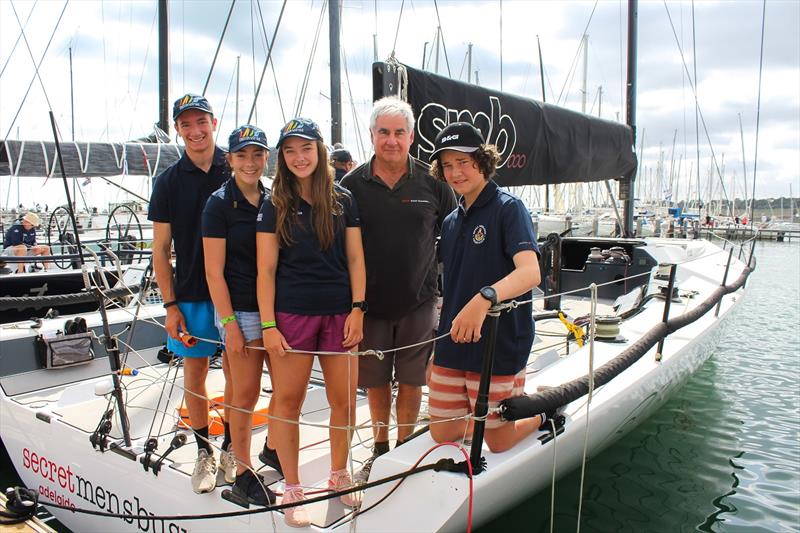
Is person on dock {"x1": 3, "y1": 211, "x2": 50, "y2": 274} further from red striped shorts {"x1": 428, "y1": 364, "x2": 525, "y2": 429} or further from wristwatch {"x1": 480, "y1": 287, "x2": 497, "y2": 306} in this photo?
wristwatch {"x1": 480, "y1": 287, "x2": 497, "y2": 306}

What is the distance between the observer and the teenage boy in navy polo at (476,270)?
231 centimetres

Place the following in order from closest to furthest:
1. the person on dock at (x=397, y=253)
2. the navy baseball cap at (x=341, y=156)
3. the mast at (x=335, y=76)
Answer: the person on dock at (x=397, y=253) < the navy baseball cap at (x=341, y=156) < the mast at (x=335, y=76)

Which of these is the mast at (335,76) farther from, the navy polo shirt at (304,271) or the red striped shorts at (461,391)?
the red striped shorts at (461,391)

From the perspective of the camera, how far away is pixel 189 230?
2.77 metres

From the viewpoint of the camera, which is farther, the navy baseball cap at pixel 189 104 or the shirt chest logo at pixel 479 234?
the navy baseball cap at pixel 189 104

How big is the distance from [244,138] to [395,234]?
808 mm

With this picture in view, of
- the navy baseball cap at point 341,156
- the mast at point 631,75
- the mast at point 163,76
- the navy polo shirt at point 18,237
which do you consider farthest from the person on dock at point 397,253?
the navy polo shirt at point 18,237

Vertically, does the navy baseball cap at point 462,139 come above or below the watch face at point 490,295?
above

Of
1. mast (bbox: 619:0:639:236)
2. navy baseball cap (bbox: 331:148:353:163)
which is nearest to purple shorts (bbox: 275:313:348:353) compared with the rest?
navy baseball cap (bbox: 331:148:353:163)

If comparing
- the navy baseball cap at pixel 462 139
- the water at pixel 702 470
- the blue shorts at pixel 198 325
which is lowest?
the water at pixel 702 470

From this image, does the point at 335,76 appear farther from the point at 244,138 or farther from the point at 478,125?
A: the point at 244,138

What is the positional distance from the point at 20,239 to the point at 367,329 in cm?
966

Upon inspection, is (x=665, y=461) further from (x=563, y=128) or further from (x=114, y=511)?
(x=114, y=511)

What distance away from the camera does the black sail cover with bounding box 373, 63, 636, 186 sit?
3693 mm
